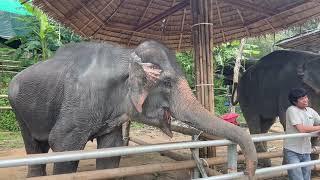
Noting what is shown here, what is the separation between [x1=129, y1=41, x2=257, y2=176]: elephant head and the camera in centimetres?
277

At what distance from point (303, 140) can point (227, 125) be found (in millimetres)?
1264

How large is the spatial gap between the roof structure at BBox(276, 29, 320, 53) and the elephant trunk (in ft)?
17.0

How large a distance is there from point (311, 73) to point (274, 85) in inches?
25.2

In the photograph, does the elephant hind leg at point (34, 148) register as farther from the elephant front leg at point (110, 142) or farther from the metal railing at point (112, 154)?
the metal railing at point (112, 154)

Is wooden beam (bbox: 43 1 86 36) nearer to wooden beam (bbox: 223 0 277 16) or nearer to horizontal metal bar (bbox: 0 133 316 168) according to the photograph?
wooden beam (bbox: 223 0 277 16)

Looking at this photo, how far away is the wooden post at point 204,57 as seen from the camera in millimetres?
4277

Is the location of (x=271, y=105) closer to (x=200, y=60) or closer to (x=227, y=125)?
(x=200, y=60)

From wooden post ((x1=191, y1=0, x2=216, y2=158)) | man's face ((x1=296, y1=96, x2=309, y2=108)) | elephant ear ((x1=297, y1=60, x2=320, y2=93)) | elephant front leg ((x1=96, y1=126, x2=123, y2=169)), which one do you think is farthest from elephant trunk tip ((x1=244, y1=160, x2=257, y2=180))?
elephant ear ((x1=297, y1=60, x2=320, y2=93))

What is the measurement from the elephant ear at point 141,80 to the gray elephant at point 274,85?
9.20ft

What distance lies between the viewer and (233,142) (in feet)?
9.01

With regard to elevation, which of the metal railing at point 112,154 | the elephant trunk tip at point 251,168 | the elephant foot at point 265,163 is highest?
the metal railing at point 112,154

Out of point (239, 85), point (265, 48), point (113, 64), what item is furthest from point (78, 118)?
point (265, 48)

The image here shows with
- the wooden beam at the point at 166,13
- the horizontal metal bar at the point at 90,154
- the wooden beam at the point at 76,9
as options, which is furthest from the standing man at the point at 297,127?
the wooden beam at the point at 76,9

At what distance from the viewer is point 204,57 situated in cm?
435
